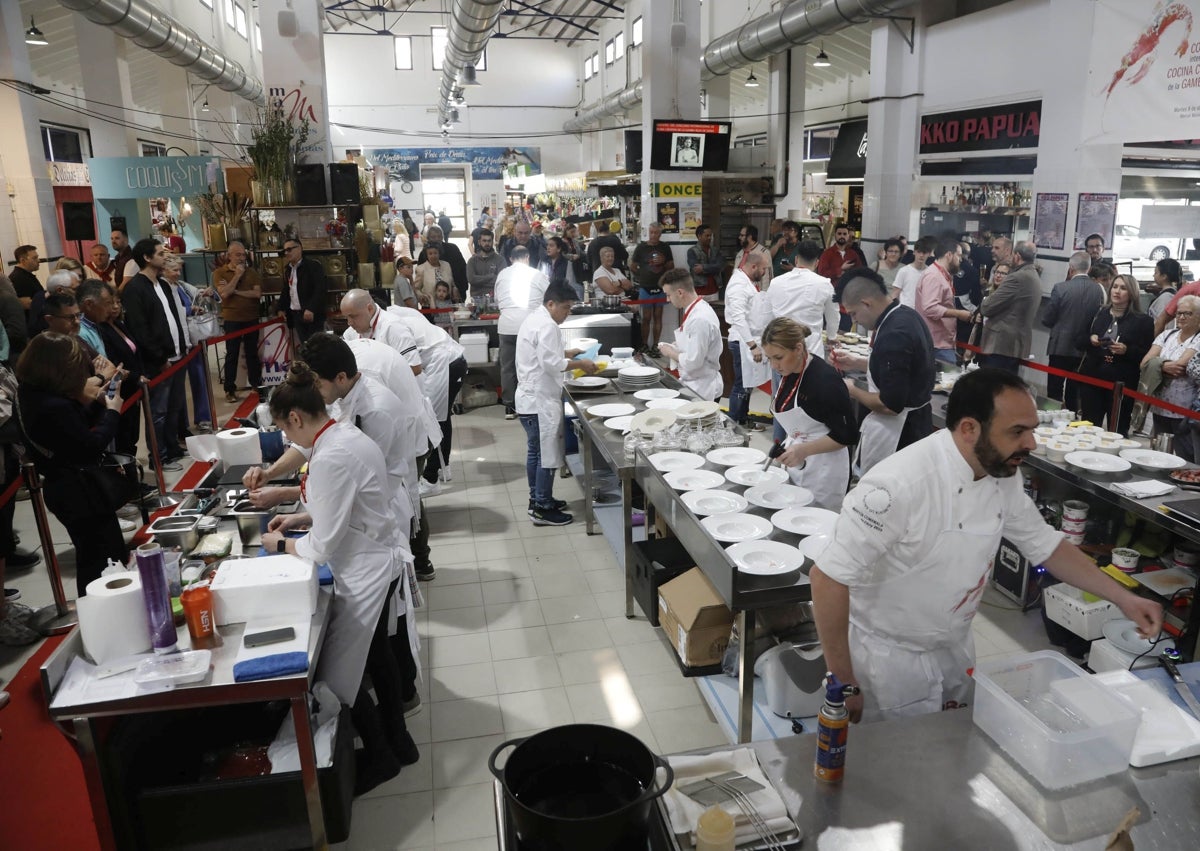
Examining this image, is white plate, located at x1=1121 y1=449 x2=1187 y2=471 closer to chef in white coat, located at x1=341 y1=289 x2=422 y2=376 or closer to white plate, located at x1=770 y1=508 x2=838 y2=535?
white plate, located at x1=770 y1=508 x2=838 y2=535

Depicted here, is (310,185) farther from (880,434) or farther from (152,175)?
(880,434)

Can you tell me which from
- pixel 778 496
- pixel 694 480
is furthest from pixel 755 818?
pixel 694 480

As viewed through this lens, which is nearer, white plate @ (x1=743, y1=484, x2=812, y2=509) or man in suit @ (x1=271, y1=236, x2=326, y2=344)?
white plate @ (x1=743, y1=484, x2=812, y2=509)

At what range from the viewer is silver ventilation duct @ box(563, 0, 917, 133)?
9.26 metres

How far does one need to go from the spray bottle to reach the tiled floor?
1.70 m

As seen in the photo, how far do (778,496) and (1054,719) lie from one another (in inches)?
69.2

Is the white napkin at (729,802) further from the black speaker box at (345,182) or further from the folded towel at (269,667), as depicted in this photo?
the black speaker box at (345,182)

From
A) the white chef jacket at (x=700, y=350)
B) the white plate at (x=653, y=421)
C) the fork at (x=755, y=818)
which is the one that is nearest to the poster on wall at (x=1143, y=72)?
the white chef jacket at (x=700, y=350)

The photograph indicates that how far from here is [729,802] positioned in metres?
1.84

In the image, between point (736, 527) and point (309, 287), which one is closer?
point (736, 527)

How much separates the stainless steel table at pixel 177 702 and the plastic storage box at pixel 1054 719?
6.49 ft

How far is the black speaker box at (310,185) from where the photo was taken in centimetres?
927

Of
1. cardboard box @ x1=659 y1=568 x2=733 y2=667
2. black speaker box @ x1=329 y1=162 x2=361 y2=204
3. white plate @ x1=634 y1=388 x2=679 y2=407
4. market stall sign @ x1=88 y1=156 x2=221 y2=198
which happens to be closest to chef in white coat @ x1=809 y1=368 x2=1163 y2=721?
cardboard box @ x1=659 y1=568 x2=733 y2=667

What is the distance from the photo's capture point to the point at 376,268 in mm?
9961
